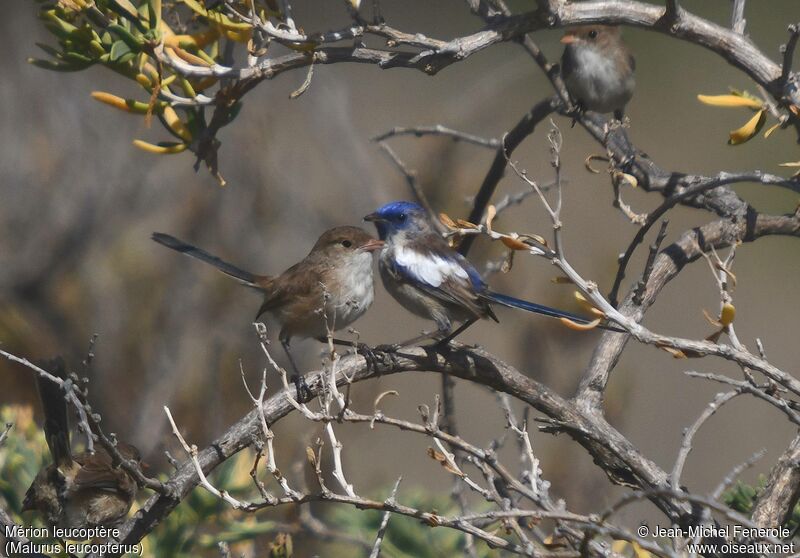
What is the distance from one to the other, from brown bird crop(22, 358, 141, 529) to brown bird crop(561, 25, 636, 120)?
97.4 inches

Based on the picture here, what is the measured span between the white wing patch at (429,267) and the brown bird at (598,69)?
0.97 meters

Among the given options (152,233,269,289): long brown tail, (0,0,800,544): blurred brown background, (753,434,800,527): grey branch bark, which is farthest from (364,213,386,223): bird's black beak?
(753,434,800,527): grey branch bark

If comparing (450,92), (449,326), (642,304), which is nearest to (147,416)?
(449,326)

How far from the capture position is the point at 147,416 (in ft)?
17.7

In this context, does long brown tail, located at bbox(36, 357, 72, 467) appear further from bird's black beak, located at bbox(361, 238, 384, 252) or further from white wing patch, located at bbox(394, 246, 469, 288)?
bird's black beak, located at bbox(361, 238, 384, 252)

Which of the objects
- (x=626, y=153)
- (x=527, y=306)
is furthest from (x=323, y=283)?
(x=626, y=153)

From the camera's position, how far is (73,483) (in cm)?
353

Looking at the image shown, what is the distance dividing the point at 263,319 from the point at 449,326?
1.66 metres

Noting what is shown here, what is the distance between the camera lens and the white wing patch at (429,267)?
388cm

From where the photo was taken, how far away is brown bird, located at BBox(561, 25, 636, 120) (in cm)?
434

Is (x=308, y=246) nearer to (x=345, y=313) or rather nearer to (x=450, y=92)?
(x=345, y=313)

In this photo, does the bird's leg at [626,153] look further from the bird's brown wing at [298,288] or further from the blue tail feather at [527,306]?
the bird's brown wing at [298,288]

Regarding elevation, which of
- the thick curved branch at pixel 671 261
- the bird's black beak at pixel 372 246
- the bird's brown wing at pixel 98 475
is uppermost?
the thick curved branch at pixel 671 261

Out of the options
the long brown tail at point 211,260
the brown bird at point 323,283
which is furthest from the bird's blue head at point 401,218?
the long brown tail at point 211,260
